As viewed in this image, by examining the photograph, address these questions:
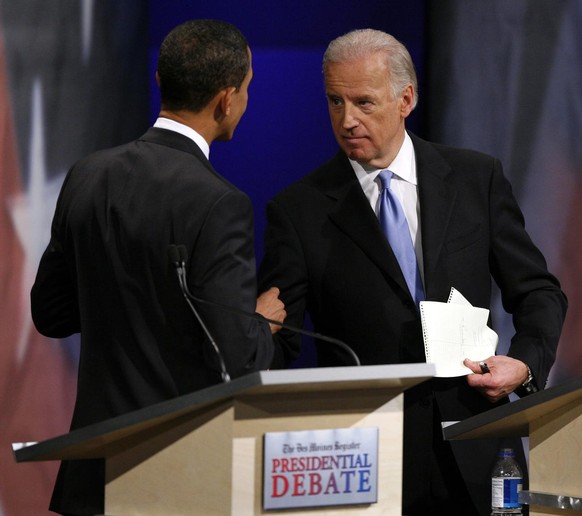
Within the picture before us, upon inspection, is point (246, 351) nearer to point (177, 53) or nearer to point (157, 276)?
point (157, 276)

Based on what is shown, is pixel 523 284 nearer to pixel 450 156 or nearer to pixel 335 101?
pixel 450 156

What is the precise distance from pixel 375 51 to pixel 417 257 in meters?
0.60

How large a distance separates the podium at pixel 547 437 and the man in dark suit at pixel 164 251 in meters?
0.48

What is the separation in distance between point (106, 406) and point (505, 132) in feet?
7.48

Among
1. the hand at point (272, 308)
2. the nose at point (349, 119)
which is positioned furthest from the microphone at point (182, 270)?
the nose at point (349, 119)

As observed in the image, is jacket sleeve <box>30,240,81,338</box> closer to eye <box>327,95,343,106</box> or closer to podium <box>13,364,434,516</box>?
podium <box>13,364,434,516</box>

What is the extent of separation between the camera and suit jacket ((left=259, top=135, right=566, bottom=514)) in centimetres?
307

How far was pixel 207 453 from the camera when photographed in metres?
2.00

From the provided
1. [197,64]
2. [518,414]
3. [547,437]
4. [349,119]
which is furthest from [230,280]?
[349,119]

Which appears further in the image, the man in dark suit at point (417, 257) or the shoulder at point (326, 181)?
→ the shoulder at point (326, 181)

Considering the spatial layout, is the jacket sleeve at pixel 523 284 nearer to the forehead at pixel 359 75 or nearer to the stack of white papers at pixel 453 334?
the stack of white papers at pixel 453 334

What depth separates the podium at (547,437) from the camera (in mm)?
2338

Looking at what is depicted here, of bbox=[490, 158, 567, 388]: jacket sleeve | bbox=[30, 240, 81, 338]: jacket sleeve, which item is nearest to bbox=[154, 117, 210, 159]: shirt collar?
bbox=[30, 240, 81, 338]: jacket sleeve

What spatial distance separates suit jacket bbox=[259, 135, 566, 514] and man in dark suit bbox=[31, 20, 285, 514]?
691 millimetres
